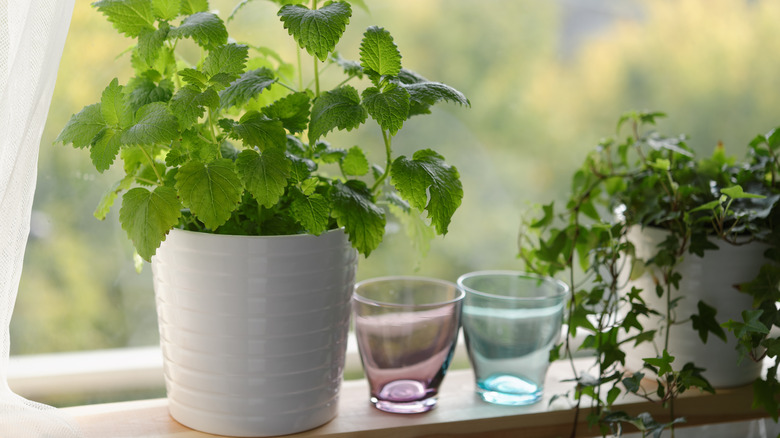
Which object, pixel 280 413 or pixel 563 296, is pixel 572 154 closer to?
pixel 563 296

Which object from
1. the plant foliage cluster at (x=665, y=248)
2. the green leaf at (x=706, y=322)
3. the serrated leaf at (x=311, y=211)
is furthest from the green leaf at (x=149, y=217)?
the green leaf at (x=706, y=322)

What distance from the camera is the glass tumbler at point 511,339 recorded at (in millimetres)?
870

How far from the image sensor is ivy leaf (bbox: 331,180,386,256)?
0.67 meters

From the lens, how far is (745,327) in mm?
766

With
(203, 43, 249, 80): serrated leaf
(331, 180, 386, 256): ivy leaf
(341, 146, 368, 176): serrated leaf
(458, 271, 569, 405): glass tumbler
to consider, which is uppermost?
(203, 43, 249, 80): serrated leaf

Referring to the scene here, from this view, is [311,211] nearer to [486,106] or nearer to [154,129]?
[154,129]

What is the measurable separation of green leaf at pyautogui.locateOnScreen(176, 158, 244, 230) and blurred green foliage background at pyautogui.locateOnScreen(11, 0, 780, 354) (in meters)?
0.38

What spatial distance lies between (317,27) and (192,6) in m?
0.20

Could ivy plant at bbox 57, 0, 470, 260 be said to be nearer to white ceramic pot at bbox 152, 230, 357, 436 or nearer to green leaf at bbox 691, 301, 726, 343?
white ceramic pot at bbox 152, 230, 357, 436

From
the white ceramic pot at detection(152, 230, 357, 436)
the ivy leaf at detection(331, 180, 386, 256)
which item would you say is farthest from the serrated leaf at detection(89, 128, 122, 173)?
the ivy leaf at detection(331, 180, 386, 256)

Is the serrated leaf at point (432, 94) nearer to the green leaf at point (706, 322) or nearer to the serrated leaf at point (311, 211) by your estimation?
the serrated leaf at point (311, 211)

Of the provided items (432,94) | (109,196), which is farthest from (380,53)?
(109,196)

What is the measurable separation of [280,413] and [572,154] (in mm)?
670

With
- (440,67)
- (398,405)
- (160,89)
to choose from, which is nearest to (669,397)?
(398,405)
